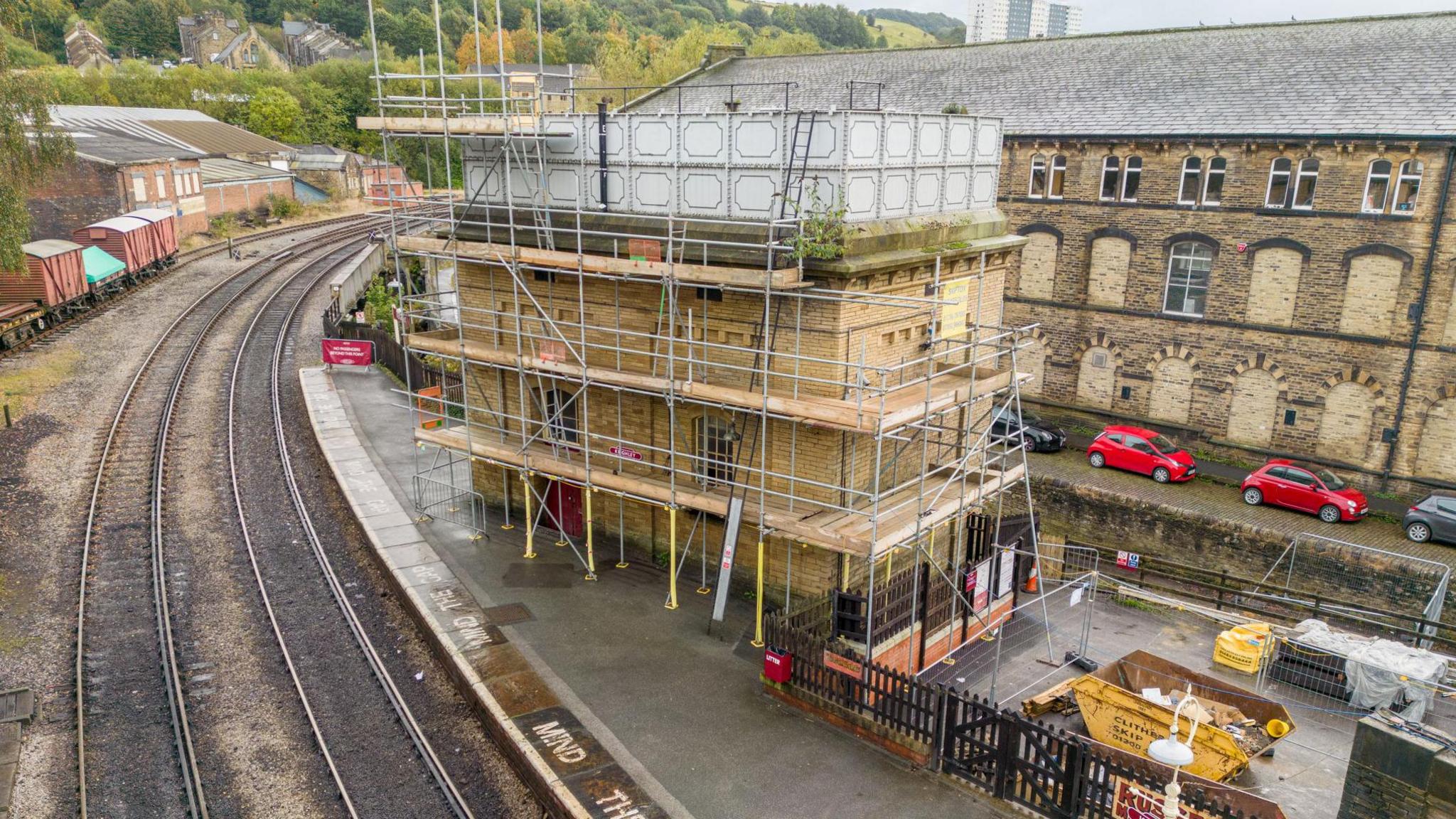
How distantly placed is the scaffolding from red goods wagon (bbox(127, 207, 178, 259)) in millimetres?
31862

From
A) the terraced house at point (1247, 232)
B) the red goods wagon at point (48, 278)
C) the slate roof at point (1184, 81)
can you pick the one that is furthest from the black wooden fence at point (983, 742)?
the red goods wagon at point (48, 278)

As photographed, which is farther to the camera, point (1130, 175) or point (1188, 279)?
point (1130, 175)

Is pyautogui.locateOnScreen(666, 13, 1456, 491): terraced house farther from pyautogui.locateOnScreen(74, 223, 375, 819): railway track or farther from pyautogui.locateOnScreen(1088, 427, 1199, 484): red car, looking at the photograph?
pyautogui.locateOnScreen(74, 223, 375, 819): railway track

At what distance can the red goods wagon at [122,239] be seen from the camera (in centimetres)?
4053

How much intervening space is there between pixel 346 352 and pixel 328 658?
64.3ft

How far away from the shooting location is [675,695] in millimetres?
14453

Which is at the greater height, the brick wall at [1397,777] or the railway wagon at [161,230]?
the railway wagon at [161,230]

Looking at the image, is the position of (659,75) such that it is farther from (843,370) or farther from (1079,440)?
(843,370)

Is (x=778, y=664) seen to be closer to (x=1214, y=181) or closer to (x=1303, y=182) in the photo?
(x=1303, y=182)

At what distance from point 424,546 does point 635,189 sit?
871cm

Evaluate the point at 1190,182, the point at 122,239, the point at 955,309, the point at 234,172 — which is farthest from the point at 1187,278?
the point at 234,172

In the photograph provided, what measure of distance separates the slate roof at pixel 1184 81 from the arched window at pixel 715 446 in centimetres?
857

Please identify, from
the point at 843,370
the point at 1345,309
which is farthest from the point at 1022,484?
the point at 843,370

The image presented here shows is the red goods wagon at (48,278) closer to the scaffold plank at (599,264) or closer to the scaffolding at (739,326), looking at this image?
the scaffolding at (739,326)
